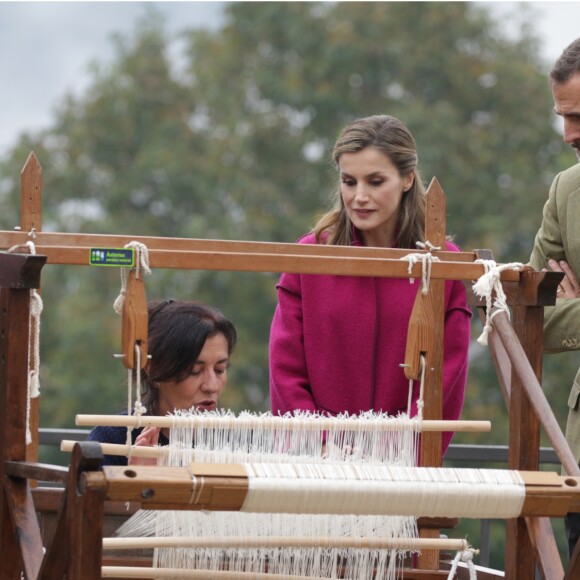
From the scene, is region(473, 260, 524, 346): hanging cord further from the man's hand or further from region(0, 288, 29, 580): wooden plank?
region(0, 288, 29, 580): wooden plank

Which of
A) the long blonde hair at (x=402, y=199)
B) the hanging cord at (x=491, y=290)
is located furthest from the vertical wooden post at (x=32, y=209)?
the hanging cord at (x=491, y=290)

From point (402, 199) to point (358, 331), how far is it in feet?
1.32

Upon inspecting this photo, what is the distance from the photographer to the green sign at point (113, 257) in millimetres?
2652

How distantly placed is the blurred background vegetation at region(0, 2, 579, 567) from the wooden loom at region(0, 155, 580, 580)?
935 centimetres

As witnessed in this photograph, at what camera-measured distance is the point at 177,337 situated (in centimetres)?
335

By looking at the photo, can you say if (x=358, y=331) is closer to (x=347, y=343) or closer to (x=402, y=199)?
(x=347, y=343)

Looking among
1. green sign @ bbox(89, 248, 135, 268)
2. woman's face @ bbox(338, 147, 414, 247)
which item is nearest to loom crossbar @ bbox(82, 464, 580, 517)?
green sign @ bbox(89, 248, 135, 268)

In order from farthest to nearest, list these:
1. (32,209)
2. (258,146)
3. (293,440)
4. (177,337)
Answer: (258,146) < (177,337) < (32,209) < (293,440)

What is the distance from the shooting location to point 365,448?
2.83 m

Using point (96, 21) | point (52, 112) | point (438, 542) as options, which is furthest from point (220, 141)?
point (438, 542)

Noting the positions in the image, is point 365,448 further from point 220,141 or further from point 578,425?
point 220,141

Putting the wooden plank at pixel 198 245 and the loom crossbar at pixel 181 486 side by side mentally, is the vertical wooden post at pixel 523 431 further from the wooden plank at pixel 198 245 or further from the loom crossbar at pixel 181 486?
the loom crossbar at pixel 181 486

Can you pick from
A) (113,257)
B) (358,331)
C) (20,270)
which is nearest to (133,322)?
(113,257)

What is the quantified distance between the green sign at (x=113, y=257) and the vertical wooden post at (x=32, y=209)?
374 mm
